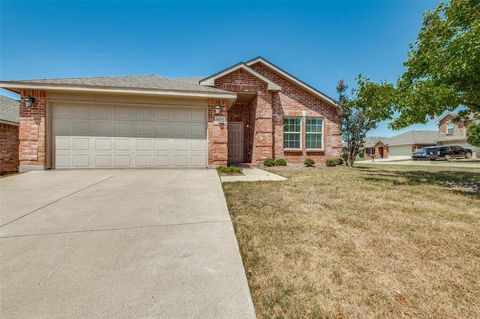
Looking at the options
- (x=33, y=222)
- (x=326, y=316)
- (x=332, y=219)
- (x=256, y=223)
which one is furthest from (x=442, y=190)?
(x=33, y=222)

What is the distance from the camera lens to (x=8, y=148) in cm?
996

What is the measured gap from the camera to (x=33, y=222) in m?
3.18

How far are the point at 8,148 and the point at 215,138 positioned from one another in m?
9.89

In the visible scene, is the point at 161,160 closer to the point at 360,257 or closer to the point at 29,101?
the point at 29,101

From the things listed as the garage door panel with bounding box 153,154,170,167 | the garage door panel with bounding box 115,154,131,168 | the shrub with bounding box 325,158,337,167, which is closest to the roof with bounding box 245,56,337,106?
the shrub with bounding box 325,158,337,167

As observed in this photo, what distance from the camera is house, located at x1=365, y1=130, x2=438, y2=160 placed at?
35.1 m

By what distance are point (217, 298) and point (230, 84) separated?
11.5 meters

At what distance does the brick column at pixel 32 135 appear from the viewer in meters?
7.94

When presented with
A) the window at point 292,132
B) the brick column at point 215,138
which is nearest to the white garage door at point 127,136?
the brick column at point 215,138

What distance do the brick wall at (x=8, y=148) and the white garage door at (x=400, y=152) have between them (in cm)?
4647

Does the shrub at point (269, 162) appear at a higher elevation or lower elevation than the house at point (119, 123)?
lower

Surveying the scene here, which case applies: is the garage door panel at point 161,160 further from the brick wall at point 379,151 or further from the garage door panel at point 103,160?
the brick wall at point 379,151

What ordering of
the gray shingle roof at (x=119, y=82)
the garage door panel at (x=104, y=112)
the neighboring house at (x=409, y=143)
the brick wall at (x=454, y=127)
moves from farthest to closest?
the neighboring house at (x=409, y=143)
the brick wall at (x=454, y=127)
the garage door panel at (x=104, y=112)
the gray shingle roof at (x=119, y=82)

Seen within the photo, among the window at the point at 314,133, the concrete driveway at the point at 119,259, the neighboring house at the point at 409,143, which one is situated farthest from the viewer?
the neighboring house at the point at 409,143
